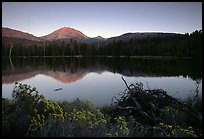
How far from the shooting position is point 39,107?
555 cm

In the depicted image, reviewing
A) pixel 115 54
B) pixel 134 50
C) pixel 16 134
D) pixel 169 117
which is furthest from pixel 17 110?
pixel 115 54

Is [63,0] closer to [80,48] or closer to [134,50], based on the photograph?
[134,50]

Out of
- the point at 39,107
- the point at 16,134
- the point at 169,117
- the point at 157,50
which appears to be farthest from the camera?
the point at 157,50

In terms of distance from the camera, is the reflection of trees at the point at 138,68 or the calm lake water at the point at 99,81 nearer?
the calm lake water at the point at 99,81

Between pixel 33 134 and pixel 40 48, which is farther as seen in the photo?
pixel 40 48

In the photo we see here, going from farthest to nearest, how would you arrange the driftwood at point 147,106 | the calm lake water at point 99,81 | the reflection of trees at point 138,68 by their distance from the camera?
the reflection of trees at point 138,68 → the calm lake water at point 99,81 → the driftwood at point 147,106

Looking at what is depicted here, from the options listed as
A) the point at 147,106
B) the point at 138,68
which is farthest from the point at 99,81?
the point at 147,106

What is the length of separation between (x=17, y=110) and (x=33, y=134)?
3.48 ft

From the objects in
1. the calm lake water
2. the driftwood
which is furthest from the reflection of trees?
the driftwood

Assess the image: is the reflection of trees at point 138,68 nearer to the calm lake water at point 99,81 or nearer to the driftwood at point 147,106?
the calm lake water at point 99,81

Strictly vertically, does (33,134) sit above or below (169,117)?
above

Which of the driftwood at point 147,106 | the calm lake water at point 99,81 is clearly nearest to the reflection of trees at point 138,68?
the calm lake water at point 99,81

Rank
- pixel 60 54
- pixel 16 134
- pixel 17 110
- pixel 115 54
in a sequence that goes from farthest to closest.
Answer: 1. pixel 60 54
2. pixel 115 54
3. pixel 17 110
4. pixel 16 134

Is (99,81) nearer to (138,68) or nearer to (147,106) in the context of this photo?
(138,68)
